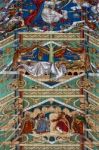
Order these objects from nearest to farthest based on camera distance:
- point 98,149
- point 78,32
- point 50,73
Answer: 1. point 98,149
2. point 50,73
3. point 78,32

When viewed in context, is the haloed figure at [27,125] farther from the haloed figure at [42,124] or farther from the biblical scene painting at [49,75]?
the haloed figure at [42,124]

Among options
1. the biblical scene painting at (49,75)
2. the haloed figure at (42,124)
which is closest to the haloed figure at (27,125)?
the biblical scene painting at (49,75)

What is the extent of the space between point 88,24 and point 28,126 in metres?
2.90

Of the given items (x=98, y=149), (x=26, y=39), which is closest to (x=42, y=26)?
(x=26, y=39)

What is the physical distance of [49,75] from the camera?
13.3 m

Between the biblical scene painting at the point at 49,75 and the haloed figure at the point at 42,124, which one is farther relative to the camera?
the haloed figure at the point at 42,124

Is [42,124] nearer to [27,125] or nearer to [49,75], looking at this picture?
[27,125]

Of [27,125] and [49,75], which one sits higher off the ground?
[49,75]

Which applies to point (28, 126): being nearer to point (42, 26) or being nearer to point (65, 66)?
point (65, 66)

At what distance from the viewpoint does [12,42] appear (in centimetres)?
1404

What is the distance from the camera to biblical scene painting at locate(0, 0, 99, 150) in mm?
12227

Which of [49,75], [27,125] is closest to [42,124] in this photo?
[27,125]

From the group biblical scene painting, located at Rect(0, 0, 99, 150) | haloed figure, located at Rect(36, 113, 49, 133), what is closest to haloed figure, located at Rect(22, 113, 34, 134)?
biblical scene painting, located at Rect(0, 0, 99, 150)

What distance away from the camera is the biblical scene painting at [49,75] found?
12.2 meters
